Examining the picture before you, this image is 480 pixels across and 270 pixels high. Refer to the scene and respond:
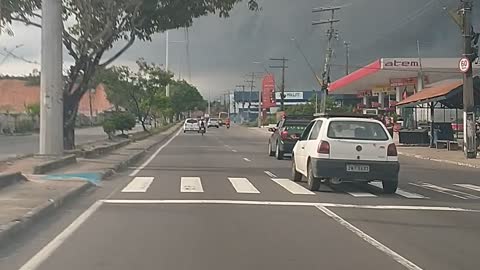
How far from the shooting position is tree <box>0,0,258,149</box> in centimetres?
2878

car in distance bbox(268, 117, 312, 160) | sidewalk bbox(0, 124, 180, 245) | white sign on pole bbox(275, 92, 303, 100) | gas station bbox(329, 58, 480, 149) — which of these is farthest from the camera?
white sign on pole bbox(275, 92, 303, 100)

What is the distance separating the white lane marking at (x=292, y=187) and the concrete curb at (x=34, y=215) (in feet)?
15.8

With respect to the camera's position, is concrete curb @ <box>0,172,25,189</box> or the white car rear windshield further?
the white car rear windshield

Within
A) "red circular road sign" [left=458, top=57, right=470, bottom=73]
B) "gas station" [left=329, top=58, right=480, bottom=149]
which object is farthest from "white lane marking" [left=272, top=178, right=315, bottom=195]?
"gas station" [left=329, top=58, right=480, bottom=149]

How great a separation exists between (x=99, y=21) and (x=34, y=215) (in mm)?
18864

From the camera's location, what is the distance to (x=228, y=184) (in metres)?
19.1

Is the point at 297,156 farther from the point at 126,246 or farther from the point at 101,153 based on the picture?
the point at 101,153

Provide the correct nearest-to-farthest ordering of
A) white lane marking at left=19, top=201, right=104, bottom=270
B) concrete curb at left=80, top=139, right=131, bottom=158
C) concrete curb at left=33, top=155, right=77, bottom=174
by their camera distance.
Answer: white lane marking at left=19, top=201, right=104, bottom=270 < concrete curb at left=33, top=155, right=77, bottom=174 < concrete curb at left=80, top=139, right=131, bottom=158

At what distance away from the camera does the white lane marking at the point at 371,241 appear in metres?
8.97

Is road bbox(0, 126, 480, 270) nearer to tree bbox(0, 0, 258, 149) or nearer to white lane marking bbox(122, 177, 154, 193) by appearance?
white lane marking bbox(122, 177, 154, 193)

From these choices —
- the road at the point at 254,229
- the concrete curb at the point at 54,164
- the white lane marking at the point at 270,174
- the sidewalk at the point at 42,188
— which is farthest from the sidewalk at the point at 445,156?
the concrete curb at the point at 54,164

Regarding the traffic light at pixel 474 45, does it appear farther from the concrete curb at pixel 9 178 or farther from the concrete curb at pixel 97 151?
the concrete curb at pixel 9 178

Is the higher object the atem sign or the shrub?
the atem sign

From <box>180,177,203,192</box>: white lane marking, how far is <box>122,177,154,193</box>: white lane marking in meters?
0.86
